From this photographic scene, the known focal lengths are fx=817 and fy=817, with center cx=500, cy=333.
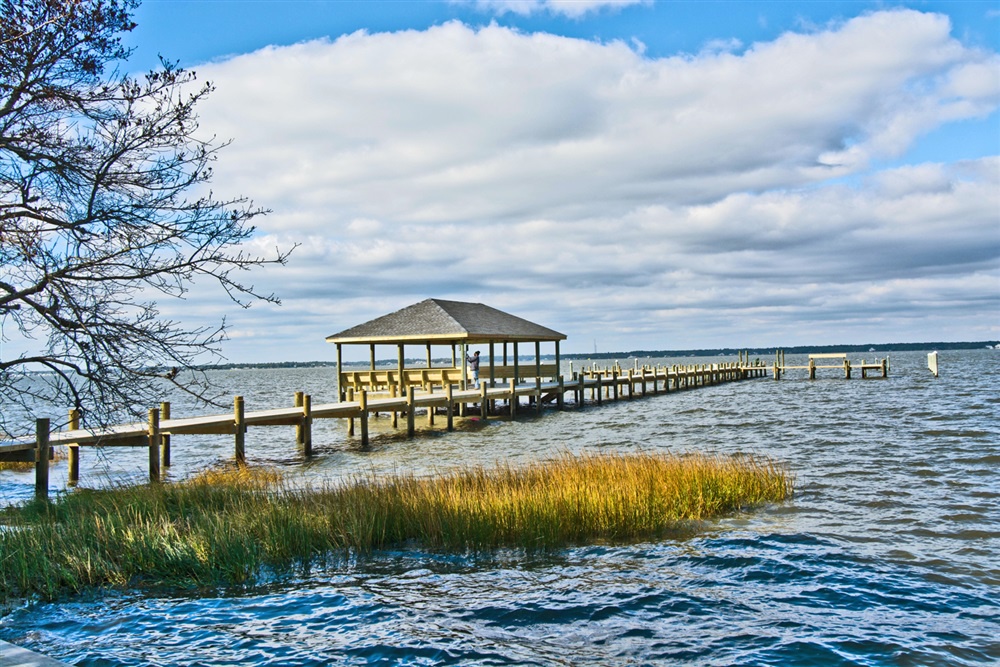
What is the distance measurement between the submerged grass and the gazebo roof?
17808 millimetres

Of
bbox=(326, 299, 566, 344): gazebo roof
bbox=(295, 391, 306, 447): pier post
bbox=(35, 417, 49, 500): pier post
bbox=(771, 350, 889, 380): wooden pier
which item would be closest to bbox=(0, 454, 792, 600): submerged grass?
bbox=(35, 417, 49, 500): pier post

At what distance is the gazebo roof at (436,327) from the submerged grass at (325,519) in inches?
701

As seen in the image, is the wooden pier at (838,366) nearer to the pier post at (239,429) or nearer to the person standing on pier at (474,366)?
the person standing on pier at (474,366)

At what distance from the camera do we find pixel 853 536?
10.8 meters

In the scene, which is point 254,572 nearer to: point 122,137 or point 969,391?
point 122,137

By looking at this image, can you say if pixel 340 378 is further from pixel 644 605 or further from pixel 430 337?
pixel 644 605

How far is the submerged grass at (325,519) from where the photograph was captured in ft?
28.7

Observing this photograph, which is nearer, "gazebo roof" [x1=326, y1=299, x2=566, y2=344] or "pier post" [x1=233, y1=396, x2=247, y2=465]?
"pier post" [x1=233, y1=396, x2=247, y2=465]

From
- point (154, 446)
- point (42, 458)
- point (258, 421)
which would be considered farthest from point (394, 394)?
point (42, 458)

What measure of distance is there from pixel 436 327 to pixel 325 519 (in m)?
21.5

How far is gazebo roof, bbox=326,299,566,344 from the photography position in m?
31.1

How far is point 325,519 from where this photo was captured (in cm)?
1001

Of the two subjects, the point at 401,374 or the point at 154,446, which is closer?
the point at 154,446

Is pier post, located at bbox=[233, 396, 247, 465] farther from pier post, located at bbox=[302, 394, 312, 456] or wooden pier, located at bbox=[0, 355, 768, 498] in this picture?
pier post, located at bbox=[302, 394, 312, 456]
